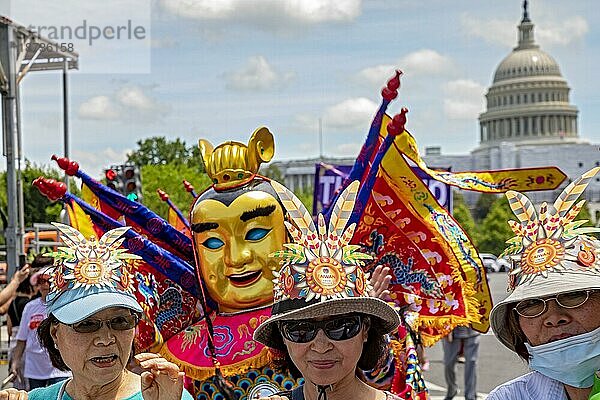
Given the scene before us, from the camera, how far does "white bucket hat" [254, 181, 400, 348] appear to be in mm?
3025

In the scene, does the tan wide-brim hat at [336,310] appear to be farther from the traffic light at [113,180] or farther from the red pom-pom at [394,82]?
the traffic light at [113,180]

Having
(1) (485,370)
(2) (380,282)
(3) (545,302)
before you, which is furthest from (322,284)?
(1) (485,370)

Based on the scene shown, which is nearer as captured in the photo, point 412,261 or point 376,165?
point 376,165

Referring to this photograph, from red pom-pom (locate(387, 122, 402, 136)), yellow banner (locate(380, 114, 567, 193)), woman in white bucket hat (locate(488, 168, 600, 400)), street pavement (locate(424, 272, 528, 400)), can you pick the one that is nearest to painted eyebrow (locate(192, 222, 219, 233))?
red pom-pom (locate(387, 122, 402, 136))

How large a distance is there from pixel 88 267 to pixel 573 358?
5.58 ft

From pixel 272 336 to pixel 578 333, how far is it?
105 centimetres

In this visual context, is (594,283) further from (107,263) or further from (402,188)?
(402,188)

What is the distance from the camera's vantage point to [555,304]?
2.93 m

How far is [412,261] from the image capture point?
20.0 ft

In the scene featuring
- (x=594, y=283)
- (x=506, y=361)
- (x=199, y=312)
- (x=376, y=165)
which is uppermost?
(x=376, y=165)

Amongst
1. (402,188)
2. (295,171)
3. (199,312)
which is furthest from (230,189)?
(295,171)

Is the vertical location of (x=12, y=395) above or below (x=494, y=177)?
below

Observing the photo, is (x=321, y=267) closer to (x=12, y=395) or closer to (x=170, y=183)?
(x=12, y=395)

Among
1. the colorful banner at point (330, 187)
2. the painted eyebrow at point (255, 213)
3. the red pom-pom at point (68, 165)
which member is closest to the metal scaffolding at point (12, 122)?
the colorful banner at point (330, 187)
